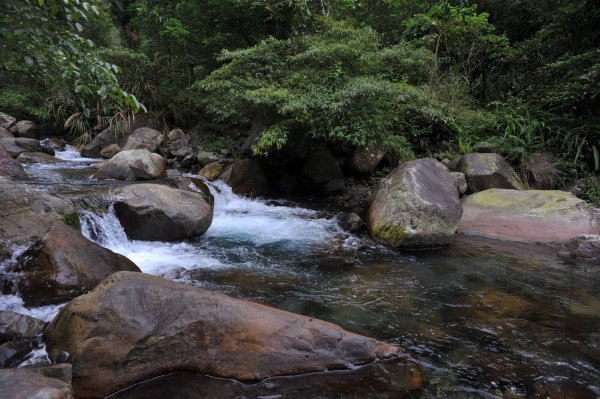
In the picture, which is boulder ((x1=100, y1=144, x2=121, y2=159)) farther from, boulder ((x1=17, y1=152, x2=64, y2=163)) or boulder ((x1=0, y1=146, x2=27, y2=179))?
boulder ((x1=0, y1=146, x2=27, y2=179))

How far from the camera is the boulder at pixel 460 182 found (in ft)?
26.7

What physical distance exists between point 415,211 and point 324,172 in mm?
3849

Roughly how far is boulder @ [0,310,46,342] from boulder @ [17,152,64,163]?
8495 millimetres


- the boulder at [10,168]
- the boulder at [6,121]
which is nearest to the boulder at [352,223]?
the boulder at [10,168]

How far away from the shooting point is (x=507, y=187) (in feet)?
26.4

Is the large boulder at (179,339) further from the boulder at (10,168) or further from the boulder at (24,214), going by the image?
the boulder at (10,168)

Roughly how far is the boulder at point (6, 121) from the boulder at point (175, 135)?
606 centimetres

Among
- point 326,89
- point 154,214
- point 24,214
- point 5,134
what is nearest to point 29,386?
point 24,214

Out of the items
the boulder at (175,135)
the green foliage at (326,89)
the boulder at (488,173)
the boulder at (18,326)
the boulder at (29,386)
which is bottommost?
the boulder at (18,326)

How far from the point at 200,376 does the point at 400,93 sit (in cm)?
658

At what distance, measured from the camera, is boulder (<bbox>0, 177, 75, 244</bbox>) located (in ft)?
13.6

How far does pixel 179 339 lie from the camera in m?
3.00

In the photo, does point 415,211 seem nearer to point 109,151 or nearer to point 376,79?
point 376,79

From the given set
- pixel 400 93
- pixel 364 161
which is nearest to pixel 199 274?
pixel 400 93
